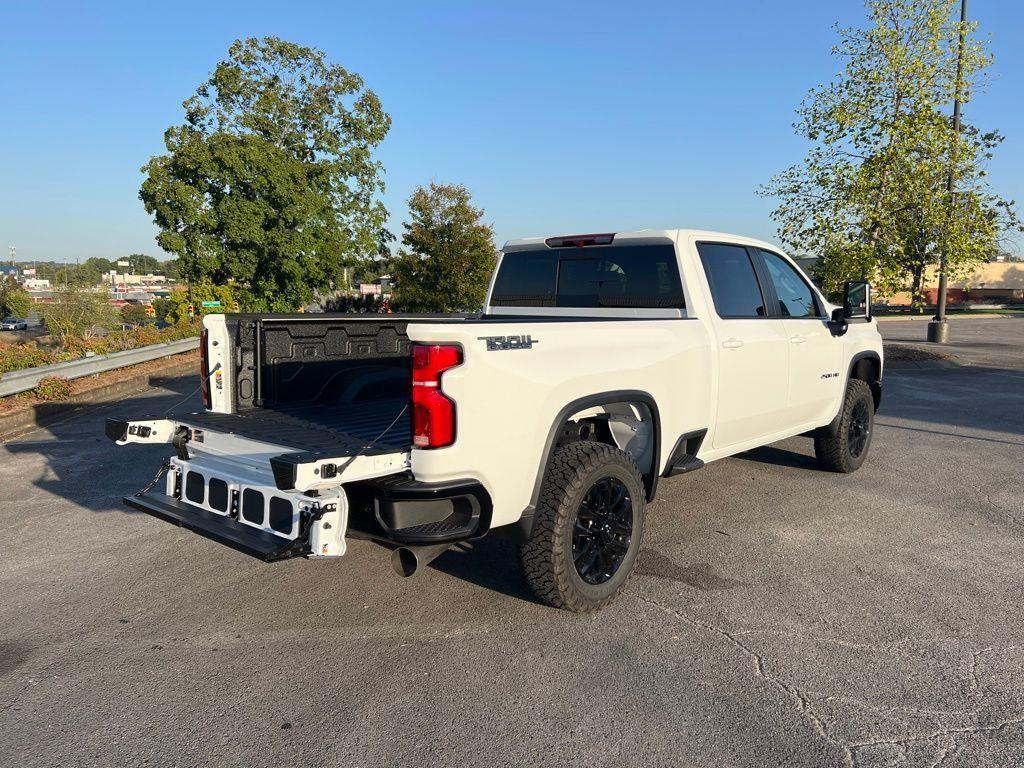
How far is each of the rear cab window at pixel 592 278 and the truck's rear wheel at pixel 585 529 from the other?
4.48ft

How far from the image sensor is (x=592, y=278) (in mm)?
5109

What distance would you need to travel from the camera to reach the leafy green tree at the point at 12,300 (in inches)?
2152

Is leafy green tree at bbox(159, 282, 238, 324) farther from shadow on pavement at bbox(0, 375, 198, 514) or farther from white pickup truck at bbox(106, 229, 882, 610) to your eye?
white pickup truck at bbox(106, 229, 882, 610)

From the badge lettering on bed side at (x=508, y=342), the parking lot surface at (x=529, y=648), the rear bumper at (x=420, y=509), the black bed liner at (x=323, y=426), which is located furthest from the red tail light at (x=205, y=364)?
the badge lettering on bed side at (x=508, y=342)

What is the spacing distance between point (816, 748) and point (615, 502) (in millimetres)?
1493

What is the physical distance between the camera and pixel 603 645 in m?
3.42

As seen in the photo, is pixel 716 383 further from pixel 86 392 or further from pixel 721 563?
pixel 86 392

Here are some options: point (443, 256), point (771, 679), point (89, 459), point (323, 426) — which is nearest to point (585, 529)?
point (771, 679)

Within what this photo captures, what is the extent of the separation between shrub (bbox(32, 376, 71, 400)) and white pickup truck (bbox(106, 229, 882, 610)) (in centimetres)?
716

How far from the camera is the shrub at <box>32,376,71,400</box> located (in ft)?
32.6

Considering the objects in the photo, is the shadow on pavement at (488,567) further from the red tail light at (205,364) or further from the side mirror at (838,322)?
the side mirror at (838,322)

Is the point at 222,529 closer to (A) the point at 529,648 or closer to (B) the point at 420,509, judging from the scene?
(B) the point at 420,509

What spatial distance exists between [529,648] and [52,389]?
9.25m

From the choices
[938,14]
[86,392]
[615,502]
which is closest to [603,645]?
[615,502]
